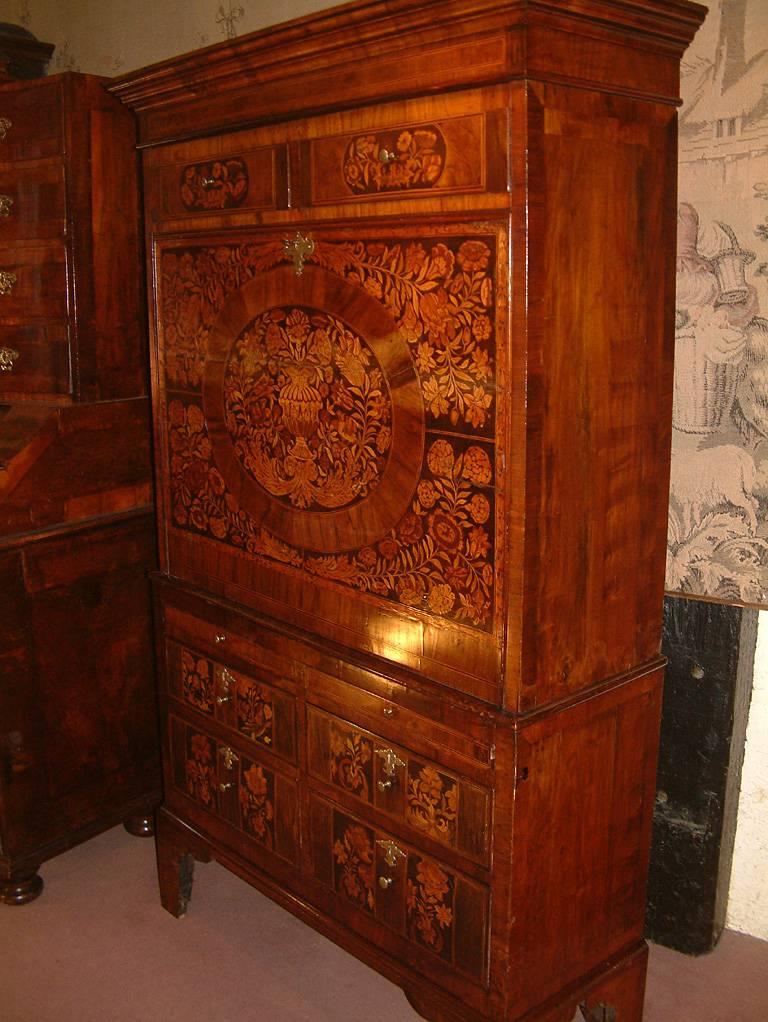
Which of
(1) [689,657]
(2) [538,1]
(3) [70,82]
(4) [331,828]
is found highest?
(3) [70,82]

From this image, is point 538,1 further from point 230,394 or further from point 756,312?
point 230,394

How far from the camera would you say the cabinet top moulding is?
1.40 metres

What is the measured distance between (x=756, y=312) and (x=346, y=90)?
2.78 ft

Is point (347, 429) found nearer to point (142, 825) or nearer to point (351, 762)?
point (351, 762)

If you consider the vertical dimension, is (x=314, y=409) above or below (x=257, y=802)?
above

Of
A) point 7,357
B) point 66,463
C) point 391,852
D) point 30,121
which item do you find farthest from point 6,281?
point 391,852

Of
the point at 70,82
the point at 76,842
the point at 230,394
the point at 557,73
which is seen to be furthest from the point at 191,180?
the point at 76,842

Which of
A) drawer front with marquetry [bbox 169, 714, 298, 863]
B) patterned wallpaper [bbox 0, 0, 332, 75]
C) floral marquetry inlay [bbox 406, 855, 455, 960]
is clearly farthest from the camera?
patterned wallpaper [bbox 0, 0, 332, 75]

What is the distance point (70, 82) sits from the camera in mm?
2355

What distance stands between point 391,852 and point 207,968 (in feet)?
2.36

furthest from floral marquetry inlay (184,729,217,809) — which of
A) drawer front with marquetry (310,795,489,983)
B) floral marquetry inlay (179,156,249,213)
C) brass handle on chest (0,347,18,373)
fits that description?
floral marquetry inlay (179,156,249,213)

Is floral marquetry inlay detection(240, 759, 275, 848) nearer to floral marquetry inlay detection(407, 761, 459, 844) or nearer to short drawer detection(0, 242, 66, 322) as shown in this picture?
floral marquetry inlay detection(407, 761, 459, 844)

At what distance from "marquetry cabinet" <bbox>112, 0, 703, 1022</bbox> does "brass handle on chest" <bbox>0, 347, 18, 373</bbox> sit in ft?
2.01

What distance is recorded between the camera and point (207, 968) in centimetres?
228
